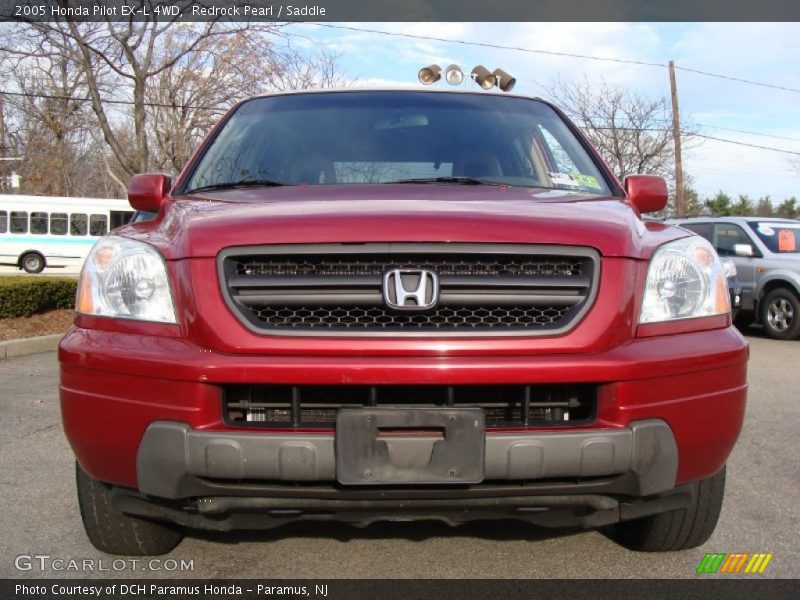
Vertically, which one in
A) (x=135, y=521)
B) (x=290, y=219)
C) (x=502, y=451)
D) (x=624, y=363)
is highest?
(x=290, y=219)

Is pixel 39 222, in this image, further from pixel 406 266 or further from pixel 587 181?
pixel 406 266

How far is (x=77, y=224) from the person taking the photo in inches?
1078

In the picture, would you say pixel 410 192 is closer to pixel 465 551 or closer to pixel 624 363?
pixel 624 363

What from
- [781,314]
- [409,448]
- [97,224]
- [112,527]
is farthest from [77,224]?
[409,448]

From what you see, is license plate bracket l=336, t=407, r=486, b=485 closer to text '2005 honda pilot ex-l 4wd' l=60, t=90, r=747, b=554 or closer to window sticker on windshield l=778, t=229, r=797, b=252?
text '2005 honda pilot ex-l 4wd' l=60, t=90, r=747, b=554

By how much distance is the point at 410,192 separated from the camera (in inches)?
107

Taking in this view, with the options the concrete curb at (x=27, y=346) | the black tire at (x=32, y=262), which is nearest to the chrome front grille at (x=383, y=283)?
the concrete curb at (x=27, y=346)

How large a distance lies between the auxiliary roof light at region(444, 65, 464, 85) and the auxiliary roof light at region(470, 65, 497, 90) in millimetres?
810

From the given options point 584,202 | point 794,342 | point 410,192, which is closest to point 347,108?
point 410,192

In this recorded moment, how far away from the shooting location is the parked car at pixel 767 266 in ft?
35.5

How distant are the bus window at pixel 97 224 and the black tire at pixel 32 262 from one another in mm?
2068

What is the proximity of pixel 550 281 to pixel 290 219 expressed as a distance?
0.80 meters

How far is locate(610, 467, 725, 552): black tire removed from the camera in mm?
2730

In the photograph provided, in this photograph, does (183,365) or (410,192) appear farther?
(410,192)
